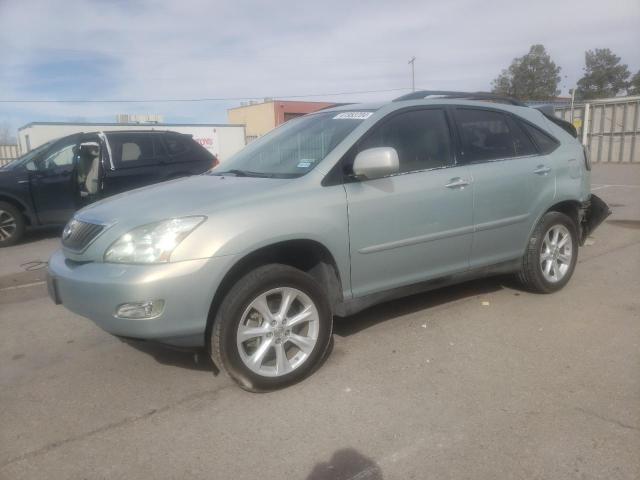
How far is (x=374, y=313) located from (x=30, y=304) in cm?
328

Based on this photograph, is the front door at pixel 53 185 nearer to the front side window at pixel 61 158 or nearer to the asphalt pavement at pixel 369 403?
the front side window at pixel 61 158

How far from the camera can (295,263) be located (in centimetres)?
337

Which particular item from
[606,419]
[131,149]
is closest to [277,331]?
[606,419]

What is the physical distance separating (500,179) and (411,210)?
3.26ft

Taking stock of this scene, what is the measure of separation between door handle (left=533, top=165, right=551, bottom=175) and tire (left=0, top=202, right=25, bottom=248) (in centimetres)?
756

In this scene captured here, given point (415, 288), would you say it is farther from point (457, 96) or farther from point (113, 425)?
point (113, 425)

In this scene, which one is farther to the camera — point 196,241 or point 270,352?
point 270,352

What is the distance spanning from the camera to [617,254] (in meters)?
6.09

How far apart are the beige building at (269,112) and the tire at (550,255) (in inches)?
1202

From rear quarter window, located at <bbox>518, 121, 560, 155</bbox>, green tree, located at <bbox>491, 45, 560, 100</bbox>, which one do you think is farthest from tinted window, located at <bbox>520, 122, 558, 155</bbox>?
green tree, located at <bbox>491, 45, 560, 100</bbox>

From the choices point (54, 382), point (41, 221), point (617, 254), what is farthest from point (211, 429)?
point (41, 221)

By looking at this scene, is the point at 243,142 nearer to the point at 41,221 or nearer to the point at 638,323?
the point at 41,221

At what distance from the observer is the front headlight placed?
2.71m

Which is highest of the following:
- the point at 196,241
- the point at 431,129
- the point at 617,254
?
the point at 431,129
